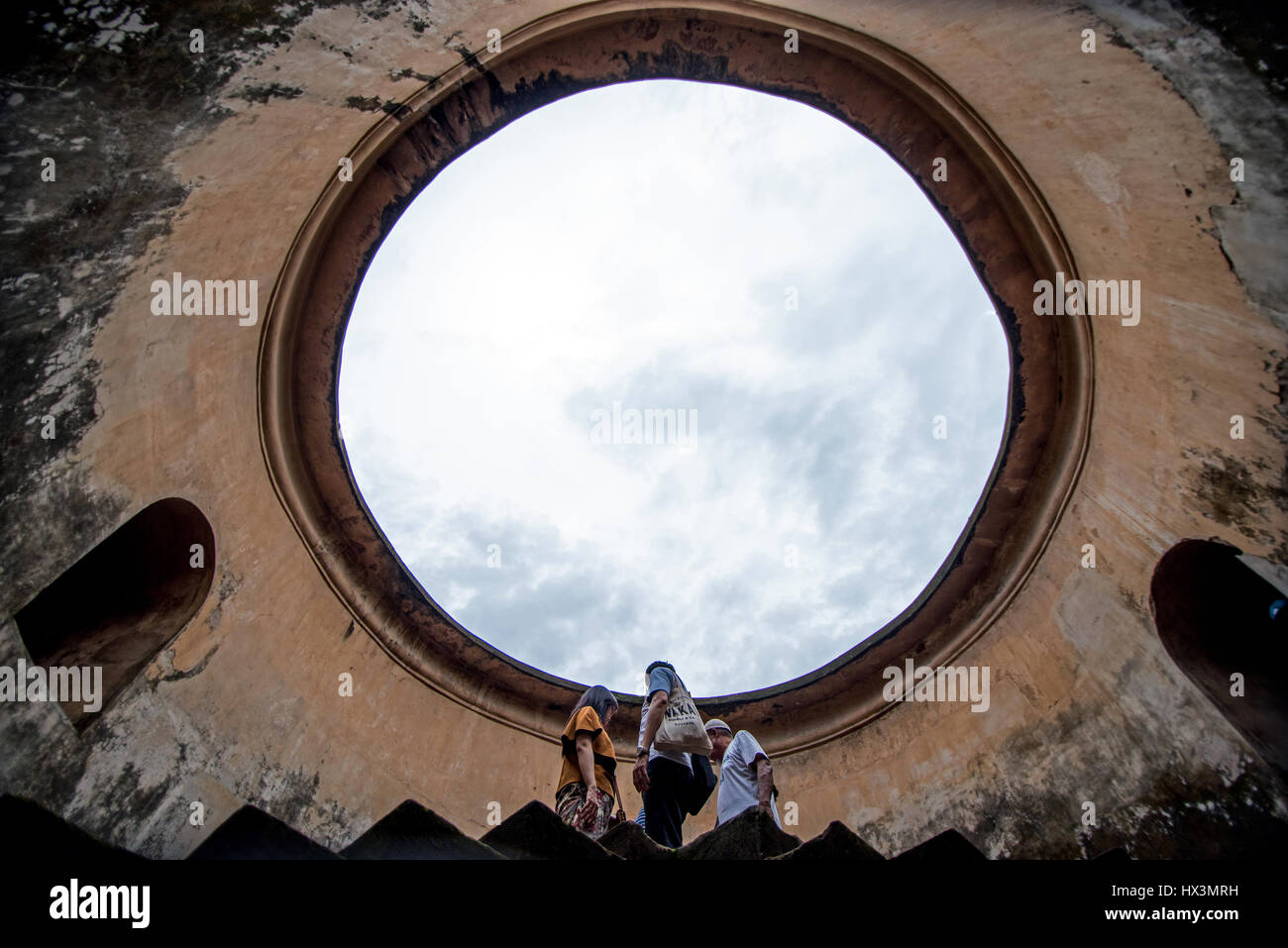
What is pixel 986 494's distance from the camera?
22.5 ft

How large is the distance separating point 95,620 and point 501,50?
5631mm

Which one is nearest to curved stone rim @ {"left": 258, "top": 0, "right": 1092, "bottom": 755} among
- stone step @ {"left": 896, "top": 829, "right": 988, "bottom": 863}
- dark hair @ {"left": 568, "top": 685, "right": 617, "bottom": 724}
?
dark hair @ {"left": 568, "top": 685, "right": 617, "bottom": 724}

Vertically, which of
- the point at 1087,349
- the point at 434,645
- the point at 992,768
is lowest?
the point at 992,768

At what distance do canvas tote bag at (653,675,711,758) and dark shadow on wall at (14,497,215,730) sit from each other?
3856mm

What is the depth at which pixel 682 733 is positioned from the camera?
5.52 meters

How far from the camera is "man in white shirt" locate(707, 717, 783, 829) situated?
5.08m

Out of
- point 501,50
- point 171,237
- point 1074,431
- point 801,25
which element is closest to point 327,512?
point 171,237

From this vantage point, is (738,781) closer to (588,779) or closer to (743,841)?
(588,779)

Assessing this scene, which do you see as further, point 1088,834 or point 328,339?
point 328,339

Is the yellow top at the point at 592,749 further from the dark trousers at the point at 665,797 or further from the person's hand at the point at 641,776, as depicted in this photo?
the dark trousers at the point at 665,797

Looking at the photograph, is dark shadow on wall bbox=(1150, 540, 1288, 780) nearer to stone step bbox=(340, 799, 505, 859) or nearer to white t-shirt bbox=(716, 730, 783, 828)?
white t-shirt bbox=(716, 730, 783, 828)

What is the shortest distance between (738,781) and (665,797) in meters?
0.66

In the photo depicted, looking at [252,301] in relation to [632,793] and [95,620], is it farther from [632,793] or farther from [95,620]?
[632,793]
